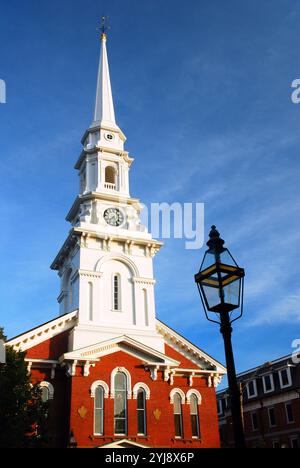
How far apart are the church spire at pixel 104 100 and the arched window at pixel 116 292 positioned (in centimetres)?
1414

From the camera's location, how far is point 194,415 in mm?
32406

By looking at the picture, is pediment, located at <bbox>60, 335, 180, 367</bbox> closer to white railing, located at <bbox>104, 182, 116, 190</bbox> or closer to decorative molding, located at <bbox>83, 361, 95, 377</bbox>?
decorative molding, located at <bbox>83, 361, 95, 377</bbox>

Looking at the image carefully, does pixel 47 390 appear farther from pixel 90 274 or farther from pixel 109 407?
pixel 90 274

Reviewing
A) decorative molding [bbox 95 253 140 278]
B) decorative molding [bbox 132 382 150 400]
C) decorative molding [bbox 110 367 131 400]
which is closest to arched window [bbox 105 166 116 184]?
decorative molding [bbox 95 253 140 278]

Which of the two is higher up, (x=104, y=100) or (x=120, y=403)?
(x=104, y=100)

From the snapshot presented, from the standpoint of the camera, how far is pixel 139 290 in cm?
3516

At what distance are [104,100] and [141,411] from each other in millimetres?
26546

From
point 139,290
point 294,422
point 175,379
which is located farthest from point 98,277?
point 294,422

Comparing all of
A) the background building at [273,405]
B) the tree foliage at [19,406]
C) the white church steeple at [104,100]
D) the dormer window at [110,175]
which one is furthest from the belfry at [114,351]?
the background building at [273,405]

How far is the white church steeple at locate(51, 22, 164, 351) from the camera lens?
1303 inches

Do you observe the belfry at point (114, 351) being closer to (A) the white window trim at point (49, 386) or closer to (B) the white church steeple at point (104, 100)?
(A) the white window trim at point (49, 386)

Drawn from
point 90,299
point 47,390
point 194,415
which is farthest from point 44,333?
point 194,415
